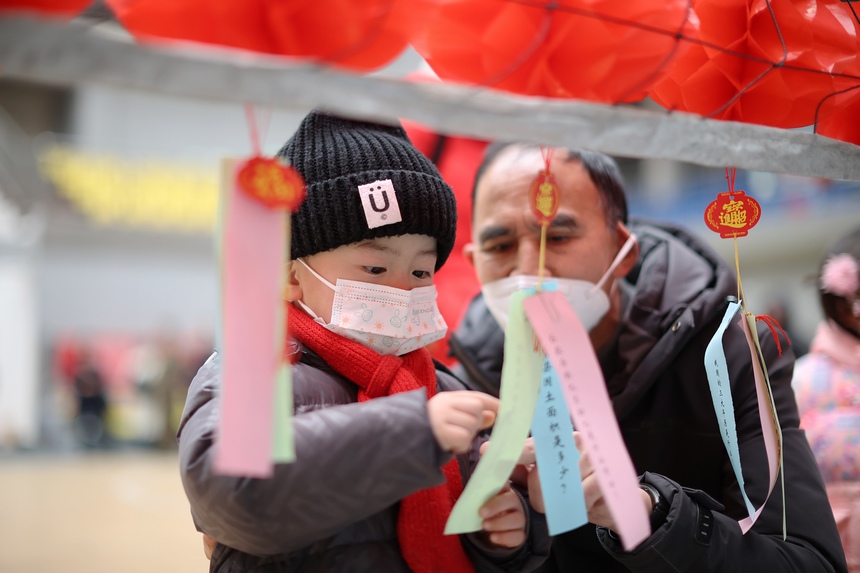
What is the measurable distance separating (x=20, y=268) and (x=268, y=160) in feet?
39.0

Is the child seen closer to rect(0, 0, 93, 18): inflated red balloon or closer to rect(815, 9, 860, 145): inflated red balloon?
rect(0, 0, 93, 18): inflated red balloon

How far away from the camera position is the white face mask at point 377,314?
1.11 meters

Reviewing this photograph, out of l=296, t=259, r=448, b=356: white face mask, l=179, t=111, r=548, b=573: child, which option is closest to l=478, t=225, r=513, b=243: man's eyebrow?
l=179, t=111, r=548, b=573: child

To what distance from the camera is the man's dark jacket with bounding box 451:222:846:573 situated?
114 cm

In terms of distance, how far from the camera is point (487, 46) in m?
0.90

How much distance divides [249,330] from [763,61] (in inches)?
32.6

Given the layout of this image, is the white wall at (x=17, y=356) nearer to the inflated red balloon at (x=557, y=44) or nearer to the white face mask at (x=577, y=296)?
the white face mask at (x=577, y=296)

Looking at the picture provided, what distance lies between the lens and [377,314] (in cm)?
111

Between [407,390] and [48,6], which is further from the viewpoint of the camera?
[407,390]

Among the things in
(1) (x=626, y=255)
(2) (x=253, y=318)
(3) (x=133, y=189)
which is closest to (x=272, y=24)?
(2) (x=253, y=318)

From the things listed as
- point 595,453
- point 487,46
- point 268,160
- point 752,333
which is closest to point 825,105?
point 752,333

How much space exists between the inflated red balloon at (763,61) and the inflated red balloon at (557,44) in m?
0.15

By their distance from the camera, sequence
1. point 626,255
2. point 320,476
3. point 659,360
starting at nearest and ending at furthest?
1. point 320,476
2. point 659,360
3. point 626,255

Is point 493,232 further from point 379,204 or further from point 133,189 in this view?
point 133,189
